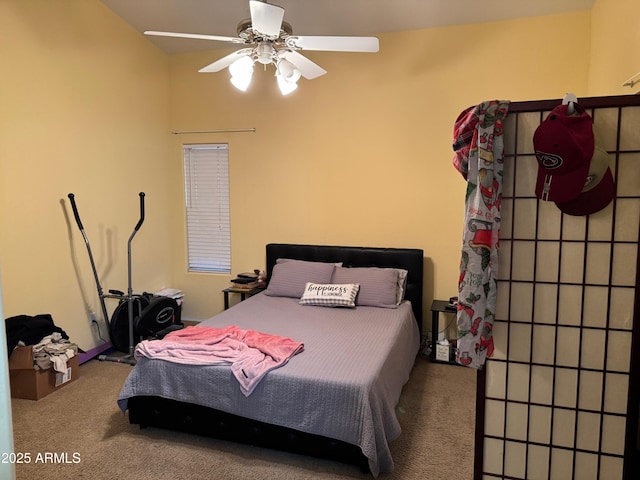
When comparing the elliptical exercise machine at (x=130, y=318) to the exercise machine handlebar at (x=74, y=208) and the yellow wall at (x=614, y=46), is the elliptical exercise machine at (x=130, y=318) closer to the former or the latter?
the exercise machine handlebar at (x=74, y=208)

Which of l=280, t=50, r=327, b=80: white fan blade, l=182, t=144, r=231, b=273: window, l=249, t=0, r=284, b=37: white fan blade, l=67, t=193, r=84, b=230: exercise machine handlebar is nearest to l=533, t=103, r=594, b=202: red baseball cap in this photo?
l=249, t=0, r=284, b=37: white fan blade

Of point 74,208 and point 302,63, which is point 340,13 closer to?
point 302,63

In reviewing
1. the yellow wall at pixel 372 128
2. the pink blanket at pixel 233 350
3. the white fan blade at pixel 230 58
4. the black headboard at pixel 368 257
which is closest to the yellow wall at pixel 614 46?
the yellow wall at pixel 372 128

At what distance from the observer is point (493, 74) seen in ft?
12.4

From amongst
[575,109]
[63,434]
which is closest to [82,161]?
[63,434]

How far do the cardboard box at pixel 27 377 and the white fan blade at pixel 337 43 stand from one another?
9.28 feet

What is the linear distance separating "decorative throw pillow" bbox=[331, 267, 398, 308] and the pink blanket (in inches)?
44.9

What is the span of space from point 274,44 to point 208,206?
8.55 ft

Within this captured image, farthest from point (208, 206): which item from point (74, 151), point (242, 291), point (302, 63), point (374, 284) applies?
point (302, 63)

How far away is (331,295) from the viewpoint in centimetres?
375

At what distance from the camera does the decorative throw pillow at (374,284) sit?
3.74 meters

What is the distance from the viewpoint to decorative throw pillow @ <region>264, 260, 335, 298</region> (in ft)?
13.2

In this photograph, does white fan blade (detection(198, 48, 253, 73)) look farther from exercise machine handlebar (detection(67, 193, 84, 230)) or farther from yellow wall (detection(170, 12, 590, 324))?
exercise machine handlebar (detection(67, 193, 84, 230))

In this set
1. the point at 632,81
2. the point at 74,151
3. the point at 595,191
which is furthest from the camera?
the point at 74,151
